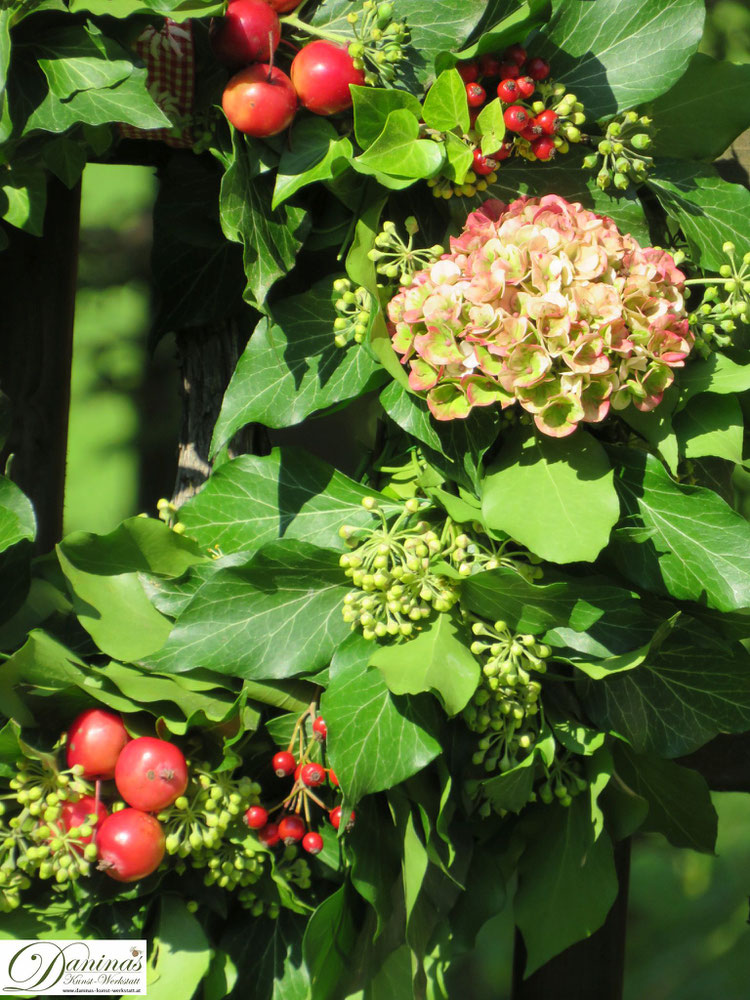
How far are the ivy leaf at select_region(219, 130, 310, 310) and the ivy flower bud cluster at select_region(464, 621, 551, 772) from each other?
319 mm

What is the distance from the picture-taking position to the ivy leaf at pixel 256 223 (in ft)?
2.60

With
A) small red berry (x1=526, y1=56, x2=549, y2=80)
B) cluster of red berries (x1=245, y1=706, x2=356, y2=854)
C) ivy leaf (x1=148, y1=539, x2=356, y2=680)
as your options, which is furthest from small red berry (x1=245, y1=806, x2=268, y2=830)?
small red berry (x1=526, y1=56, x2=549, y2=80)

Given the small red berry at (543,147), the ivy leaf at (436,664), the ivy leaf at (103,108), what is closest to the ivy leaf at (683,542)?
the ivy leaf at (436,664)

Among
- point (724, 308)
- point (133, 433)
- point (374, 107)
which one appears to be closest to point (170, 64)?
point (374, 107)

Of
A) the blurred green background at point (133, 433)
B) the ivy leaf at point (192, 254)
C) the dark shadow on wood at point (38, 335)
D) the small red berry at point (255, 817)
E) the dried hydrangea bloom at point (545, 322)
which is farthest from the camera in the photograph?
the blurred green background at point (133, 433)

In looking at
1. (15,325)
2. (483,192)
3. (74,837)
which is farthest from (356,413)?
(74,837)

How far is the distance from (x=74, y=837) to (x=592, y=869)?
0.44m

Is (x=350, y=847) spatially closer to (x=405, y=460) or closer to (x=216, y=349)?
(x=405, y=460)

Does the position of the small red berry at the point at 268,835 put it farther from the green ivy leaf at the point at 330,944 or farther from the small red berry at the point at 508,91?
the small red berry at the point at 508,91

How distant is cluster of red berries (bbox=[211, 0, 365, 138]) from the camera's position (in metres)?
0.80

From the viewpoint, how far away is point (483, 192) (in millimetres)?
869

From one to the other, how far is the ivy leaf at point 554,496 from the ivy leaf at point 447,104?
0.25 metres

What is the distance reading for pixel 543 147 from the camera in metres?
0.83

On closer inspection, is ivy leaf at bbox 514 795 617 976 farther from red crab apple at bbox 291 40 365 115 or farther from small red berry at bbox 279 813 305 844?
red crab apple at bbox 291 40 365 115
